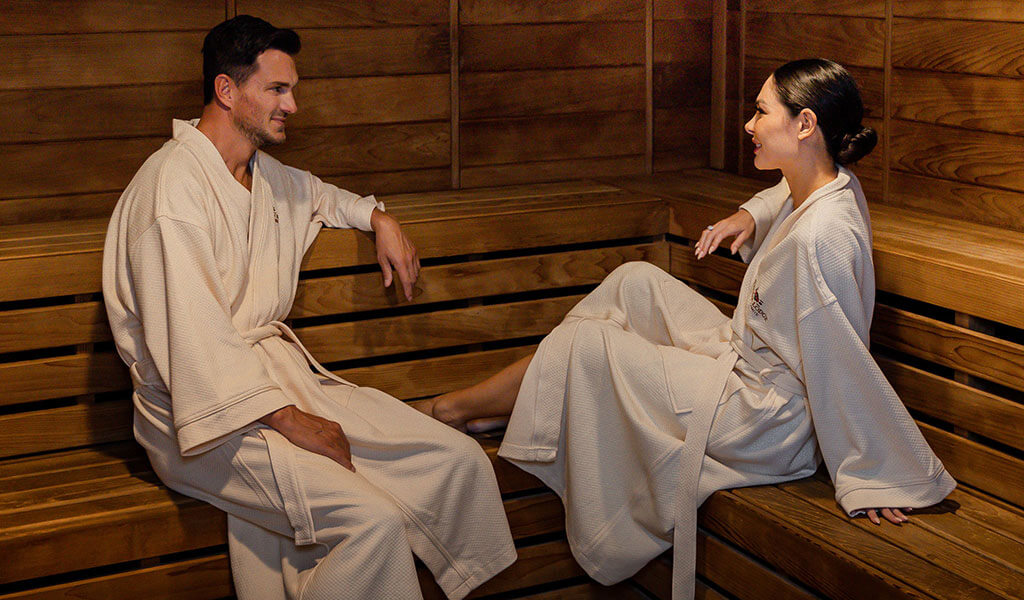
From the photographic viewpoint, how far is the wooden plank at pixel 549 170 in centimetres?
400

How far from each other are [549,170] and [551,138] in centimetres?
11


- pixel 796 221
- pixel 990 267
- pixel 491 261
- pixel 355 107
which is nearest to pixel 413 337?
pixel 491 261

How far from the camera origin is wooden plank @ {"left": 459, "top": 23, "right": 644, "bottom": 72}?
389 cm

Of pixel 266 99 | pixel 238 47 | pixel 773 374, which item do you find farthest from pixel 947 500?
pixel 238 47

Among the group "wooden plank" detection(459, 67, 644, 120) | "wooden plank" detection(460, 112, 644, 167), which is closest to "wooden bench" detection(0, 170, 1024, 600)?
"wooden plank" detection(460, 112, 644, 167)

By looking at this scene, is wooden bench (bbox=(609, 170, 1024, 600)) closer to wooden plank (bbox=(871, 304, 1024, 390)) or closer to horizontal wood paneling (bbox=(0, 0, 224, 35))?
wooden plank (bbox=(871, 304, 1024, 390))

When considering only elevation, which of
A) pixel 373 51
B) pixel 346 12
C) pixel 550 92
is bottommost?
pixel 550 92

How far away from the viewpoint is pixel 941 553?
2363mm

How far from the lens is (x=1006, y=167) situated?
3.14 meters

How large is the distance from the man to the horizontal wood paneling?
0.66m

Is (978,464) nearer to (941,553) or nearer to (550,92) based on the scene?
(941,553)

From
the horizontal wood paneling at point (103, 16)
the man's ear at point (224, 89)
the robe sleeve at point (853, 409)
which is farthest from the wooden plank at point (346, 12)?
the robe sleeve at point (853, 409)

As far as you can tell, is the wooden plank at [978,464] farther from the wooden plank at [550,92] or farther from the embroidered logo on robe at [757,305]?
the wooden plank at [550,92]

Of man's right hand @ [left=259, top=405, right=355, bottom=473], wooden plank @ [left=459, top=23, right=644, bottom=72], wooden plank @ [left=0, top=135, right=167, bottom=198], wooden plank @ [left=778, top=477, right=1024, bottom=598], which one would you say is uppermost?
wooden plank @ [left=459, top=23, right=644, bottom=72]
